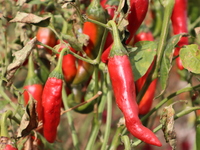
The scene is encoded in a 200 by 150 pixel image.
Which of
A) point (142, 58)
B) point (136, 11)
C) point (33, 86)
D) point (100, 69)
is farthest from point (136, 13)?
point (33, 86)

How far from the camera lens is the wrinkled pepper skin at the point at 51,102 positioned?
3.85 ft

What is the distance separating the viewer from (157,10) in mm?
1945

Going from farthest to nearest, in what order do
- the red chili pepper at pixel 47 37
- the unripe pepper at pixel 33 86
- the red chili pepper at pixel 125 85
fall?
the red chili pepper at pixel 47 37
the unripe pepper at pixel 33 86
the red chili pepper at pixel 125 85

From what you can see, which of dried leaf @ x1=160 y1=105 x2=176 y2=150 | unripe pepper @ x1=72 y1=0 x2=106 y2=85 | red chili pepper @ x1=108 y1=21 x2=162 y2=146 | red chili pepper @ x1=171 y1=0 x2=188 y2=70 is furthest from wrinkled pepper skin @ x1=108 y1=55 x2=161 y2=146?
red chili pepper @ x1=171 y1=0 x2=188 y2=70

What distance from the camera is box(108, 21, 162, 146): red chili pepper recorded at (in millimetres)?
1074

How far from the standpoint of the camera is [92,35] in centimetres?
131

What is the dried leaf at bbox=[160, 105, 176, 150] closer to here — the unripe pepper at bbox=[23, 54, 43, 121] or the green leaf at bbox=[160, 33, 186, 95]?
the green leaf at bbox=[160, 33, 186, 95]

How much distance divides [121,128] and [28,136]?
1.06ft

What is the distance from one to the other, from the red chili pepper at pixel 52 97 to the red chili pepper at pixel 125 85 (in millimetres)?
180

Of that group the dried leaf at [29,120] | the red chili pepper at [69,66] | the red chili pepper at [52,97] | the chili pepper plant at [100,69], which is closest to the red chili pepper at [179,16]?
Answer: the chili pepper plant at [100,69]

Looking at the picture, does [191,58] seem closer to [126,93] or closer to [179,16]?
[126,93]

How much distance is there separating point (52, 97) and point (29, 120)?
4.5 inches

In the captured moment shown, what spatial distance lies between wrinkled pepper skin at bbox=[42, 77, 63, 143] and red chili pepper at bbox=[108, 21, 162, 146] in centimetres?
20

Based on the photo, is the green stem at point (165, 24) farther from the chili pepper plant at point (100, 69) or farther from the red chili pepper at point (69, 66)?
the red chili pepper at point (69, 66)
